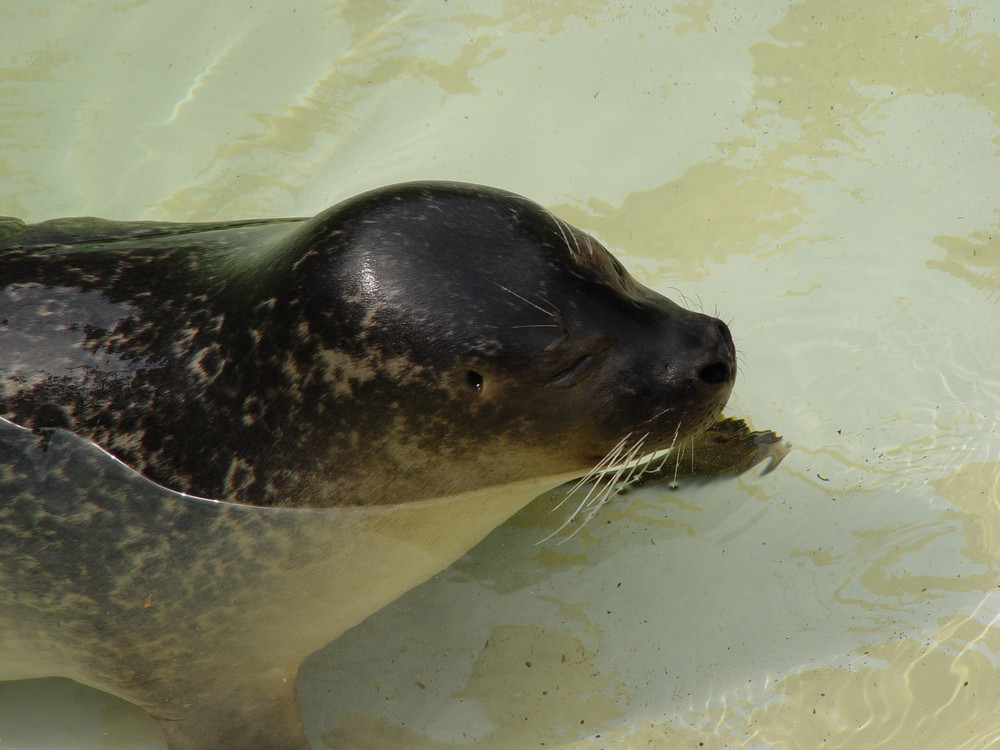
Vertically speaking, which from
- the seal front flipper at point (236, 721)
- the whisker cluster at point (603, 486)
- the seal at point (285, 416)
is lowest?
the seal front flipper at point (236, 721)

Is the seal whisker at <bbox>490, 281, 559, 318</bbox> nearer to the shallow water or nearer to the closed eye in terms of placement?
the closed eye

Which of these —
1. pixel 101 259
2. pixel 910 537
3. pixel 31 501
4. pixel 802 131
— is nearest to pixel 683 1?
pixel 802 131

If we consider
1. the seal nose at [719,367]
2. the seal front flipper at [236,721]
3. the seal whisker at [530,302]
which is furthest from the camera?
the seal front flipper at [236,721]

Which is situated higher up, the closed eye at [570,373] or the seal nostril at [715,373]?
the closed eye at [570,373]

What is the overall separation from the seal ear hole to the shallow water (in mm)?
1070

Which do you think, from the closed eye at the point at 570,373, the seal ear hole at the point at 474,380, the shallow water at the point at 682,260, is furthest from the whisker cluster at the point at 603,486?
the seal ear hole at the point at 474,380

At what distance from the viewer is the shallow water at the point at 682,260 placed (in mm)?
3039

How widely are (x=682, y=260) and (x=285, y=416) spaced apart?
7.07 ft

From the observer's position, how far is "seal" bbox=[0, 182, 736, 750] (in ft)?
8.21

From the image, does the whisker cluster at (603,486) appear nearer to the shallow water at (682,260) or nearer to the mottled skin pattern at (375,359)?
the shallow water at (682,260)

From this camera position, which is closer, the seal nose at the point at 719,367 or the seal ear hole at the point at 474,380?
the seal ear hole at the point at 474,380

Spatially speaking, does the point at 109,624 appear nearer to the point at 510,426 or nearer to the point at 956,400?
the point at 510,426

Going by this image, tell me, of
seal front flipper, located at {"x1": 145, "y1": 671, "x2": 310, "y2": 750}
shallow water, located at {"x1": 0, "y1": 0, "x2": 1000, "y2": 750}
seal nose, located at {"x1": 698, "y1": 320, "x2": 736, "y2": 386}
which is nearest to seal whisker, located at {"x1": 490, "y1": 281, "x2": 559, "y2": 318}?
seal nose, located at {"x1": 698, "y1": 320, "x2": 736, "y2": 386}

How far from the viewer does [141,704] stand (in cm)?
284
